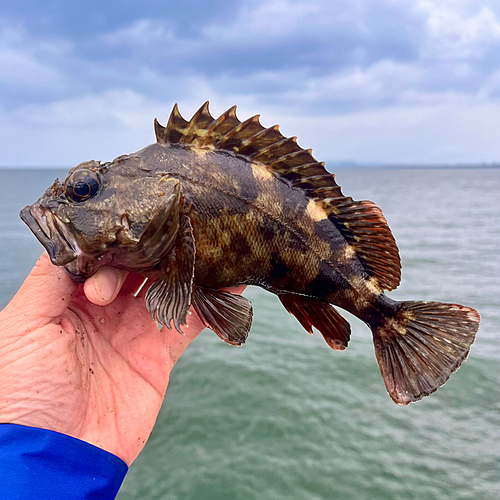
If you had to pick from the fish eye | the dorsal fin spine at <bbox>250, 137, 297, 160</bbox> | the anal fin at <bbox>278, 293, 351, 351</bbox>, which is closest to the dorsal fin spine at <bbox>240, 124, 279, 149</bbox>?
the dorsal fin spine at <bbox>250, 137, 297, 160</bbox>

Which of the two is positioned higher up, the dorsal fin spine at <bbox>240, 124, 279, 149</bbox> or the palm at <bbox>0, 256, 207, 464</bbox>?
the dorsal fin spine at <bbox>240, 124, 279, 149</bbox>

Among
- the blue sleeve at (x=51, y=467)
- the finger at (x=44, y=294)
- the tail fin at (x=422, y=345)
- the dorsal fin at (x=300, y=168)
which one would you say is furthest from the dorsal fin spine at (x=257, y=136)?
the blue sleeve at (x=51, y=467)

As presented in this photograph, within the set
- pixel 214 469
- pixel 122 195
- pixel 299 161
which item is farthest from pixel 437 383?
pixel 214 469

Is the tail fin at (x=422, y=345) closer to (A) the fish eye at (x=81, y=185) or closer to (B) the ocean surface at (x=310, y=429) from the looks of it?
(A) the fish eye at (x=81, y=185)

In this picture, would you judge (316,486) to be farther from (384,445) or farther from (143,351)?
(143,351)

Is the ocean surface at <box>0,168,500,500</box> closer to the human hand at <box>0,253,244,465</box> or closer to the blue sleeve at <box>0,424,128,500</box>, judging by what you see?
the human hand at <box>0,253,244,465</box>

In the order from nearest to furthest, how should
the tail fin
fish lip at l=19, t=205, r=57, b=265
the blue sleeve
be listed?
the blue sleeve
fish lip at l=19, t=205, r=57, b=265
the tail fin
